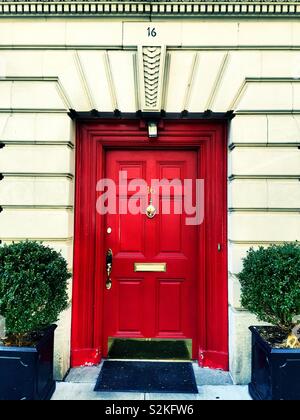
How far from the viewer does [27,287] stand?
2.86 meters

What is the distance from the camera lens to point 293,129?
3.77 m

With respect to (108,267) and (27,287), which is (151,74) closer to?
(108,267)

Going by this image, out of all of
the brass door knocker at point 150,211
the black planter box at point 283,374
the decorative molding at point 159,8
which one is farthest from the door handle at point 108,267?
the decorative molding at point 159,8

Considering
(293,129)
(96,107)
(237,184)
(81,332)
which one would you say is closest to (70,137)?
(96,107)

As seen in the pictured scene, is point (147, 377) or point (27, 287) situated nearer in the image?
point (27, 287)

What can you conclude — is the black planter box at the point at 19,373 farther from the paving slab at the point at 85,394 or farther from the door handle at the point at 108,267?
the door handle at the point at 108,267

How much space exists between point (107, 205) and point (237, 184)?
1.71 m

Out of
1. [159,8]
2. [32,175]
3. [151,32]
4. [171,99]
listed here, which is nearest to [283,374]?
[171,99]

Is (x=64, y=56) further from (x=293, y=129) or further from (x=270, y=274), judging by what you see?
(x=270, y=274)

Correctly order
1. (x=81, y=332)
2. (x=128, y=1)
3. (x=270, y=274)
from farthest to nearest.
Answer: (x=81, y=332), (x=128, y=1), (x=270, y=274)

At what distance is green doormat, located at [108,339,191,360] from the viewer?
4102 mm

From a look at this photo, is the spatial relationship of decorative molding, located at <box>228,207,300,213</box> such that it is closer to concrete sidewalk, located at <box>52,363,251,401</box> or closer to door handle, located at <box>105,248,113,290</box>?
door handle, located at <box>105,248,113,290</box>

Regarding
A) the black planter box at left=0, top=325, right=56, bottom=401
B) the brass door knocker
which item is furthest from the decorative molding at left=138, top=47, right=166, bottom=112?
the black planter box at left=0, top=325, right=56, bottom=401

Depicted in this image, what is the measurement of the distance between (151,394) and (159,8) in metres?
4.45
